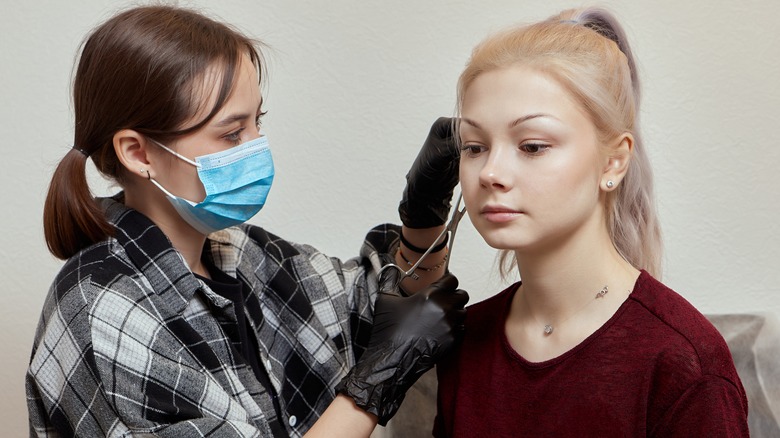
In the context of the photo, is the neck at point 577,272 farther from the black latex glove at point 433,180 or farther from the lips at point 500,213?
the black latex glove at point 433,180

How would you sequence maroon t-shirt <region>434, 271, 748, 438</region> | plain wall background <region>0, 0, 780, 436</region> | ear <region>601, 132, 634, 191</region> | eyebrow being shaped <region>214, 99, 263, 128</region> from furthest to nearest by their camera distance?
1. plain wall background <region>0, 0, 780, 436</region>
2. eyebrow being shaped <region>214, 99, 263, 128</region>
3. ear <region>601, 132, 634, 191</region>
4. maroon t-shirt <region>434, 271, 748, 438</region>

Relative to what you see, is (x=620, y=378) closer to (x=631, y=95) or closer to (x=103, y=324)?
(x=631, y=95)

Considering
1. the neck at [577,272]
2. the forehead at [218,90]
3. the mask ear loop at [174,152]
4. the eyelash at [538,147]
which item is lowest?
the neck at [577,272]

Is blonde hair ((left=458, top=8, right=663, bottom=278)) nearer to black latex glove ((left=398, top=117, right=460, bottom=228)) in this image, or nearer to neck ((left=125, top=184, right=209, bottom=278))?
black latex glove ((left=398, top=117, right=460, bottom=228))

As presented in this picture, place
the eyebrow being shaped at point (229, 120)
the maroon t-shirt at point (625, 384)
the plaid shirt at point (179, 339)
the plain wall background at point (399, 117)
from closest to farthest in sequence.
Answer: the maroon t-shirt at point (625, 384), the plaid shirt at point (179, 339), the eyebrow being shaped at point (229, 120), the plain wall background at point (399, 117)

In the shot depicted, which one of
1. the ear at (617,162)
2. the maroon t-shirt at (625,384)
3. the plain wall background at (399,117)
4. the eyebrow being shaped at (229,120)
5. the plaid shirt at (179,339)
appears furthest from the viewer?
the plain wall background at (399,117)

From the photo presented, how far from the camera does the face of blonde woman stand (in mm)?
1066

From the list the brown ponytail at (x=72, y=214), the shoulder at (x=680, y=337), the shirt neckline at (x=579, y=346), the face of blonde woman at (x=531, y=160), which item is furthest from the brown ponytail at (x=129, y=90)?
the shoulder at (x=680, y=337)

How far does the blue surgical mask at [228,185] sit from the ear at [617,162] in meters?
0.56

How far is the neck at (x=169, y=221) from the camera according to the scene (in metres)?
1.40

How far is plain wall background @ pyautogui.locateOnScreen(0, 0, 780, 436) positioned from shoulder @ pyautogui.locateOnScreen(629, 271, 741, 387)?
746 mm

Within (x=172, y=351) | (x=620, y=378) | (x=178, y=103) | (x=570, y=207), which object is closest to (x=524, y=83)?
(x=570, y=207)

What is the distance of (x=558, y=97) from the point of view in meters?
1.07

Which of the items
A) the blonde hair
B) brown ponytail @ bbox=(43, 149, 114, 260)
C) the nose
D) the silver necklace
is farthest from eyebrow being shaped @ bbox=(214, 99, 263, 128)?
the silver necklace
